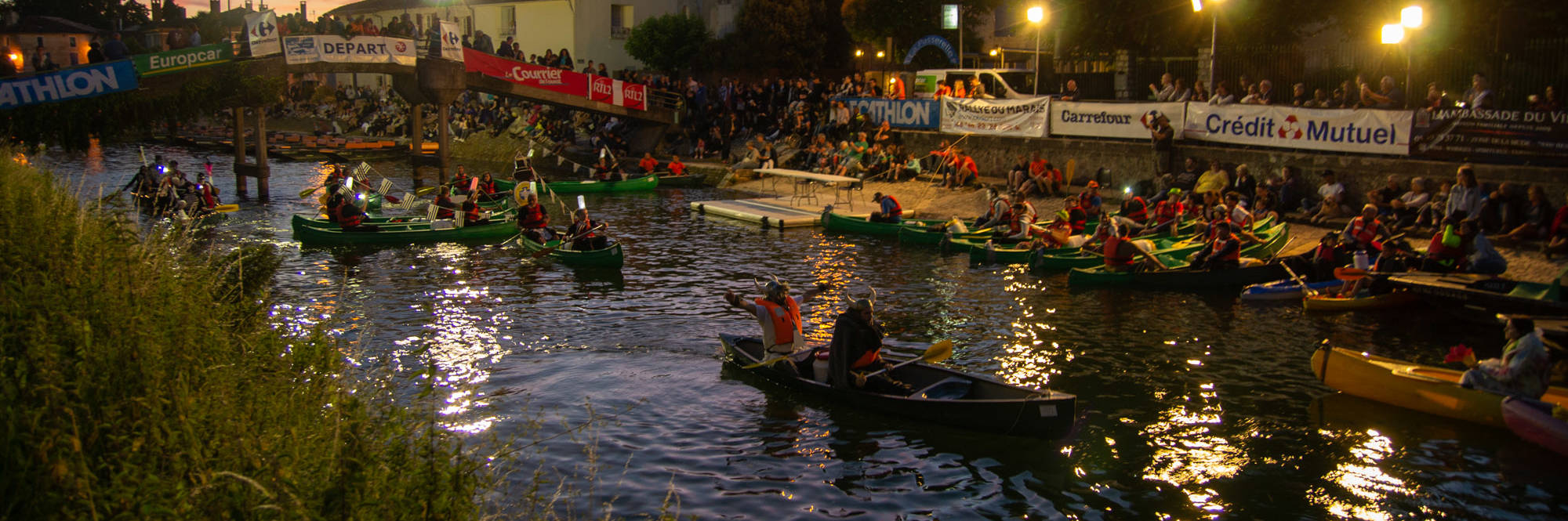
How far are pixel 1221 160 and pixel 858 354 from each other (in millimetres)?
15778

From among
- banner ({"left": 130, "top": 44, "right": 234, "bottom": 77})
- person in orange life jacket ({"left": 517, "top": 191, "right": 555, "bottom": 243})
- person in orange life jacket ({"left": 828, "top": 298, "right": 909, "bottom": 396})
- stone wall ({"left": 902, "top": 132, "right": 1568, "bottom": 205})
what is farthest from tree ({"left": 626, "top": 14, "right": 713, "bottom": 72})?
person in orange life jacket ({"left": 828, "top": 298, "right": 909, "bottom": 396})

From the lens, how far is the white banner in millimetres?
34406

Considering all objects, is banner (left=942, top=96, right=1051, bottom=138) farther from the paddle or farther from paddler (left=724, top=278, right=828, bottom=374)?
the paddle

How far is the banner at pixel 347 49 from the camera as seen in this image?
31172mm

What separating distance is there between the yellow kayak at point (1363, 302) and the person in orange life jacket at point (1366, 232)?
3.70 feet

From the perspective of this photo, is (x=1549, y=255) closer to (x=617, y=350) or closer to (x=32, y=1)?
(x=617, y=350)

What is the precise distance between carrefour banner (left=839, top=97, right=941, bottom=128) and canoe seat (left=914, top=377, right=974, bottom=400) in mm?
21618

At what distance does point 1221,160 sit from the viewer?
2514 centimetres

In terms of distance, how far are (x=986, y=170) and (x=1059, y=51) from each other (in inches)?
198

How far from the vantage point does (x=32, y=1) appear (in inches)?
3780

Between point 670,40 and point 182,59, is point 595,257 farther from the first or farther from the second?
point 670,40

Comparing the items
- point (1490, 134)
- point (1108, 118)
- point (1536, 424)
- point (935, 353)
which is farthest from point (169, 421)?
point (1108, 118)

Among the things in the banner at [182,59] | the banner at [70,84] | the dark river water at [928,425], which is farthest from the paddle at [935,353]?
the banner at [182,59]

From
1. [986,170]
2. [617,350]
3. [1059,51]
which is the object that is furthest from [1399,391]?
[1059,51]
